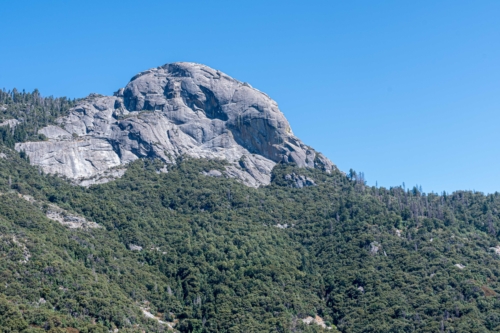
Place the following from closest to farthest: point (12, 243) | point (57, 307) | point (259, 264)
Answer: point (57, 307), point (12, 243), point (259, 264)

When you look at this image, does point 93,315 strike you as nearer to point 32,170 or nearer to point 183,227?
point 183,227

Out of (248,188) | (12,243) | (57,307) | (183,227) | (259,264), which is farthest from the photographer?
(248,188)

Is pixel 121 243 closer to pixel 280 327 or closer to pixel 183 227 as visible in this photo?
pixel 183 227

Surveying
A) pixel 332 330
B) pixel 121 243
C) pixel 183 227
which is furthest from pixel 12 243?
pixel 332 330

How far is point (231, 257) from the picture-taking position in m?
146

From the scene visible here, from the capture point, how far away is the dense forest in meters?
115

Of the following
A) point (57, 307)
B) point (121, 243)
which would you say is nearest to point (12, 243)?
point (57, 307)

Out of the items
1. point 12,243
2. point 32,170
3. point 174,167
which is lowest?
point 12,243

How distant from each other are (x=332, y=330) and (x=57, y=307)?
49.9 m

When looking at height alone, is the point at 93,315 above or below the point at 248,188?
below

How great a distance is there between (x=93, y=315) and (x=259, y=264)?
141ft

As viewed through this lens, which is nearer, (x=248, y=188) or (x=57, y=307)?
(x=57, y=307)

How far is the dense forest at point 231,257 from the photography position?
11538cm

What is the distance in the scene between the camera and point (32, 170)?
165 meters
